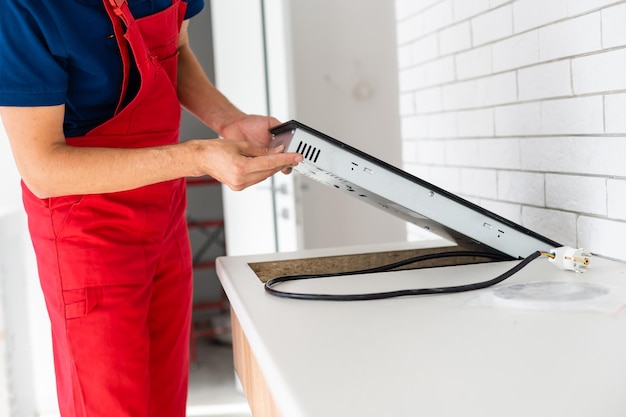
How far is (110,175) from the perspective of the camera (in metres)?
0.98

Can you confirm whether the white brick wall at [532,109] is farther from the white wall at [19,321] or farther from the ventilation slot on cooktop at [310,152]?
the white wall at [19,321]

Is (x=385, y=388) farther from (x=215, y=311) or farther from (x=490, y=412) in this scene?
(x=215, y=311)

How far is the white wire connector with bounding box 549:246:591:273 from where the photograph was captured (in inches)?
36.3

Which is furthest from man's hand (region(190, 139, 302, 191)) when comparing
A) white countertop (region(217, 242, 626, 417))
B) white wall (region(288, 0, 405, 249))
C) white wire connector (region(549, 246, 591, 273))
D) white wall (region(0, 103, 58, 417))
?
white wall (region(0, 103, 58, 417))

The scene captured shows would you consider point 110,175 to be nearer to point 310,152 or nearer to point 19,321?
point 310,152

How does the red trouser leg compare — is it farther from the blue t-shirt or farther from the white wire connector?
the white wire connector

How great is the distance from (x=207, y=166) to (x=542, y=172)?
0.61m

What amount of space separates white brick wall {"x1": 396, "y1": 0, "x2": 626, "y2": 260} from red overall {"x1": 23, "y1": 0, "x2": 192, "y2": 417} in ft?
Result: 2.03

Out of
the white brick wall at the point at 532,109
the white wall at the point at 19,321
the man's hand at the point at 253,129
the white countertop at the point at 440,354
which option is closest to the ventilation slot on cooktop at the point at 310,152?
the white countertop at the point at 440,354

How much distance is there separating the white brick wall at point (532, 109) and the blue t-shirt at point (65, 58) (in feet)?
2.14

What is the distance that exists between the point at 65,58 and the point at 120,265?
33cm

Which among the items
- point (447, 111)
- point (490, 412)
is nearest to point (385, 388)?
point (490, 412)

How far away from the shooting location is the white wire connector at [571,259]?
92cm

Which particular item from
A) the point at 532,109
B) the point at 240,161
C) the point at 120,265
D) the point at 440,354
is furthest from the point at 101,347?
the point at 532,109
